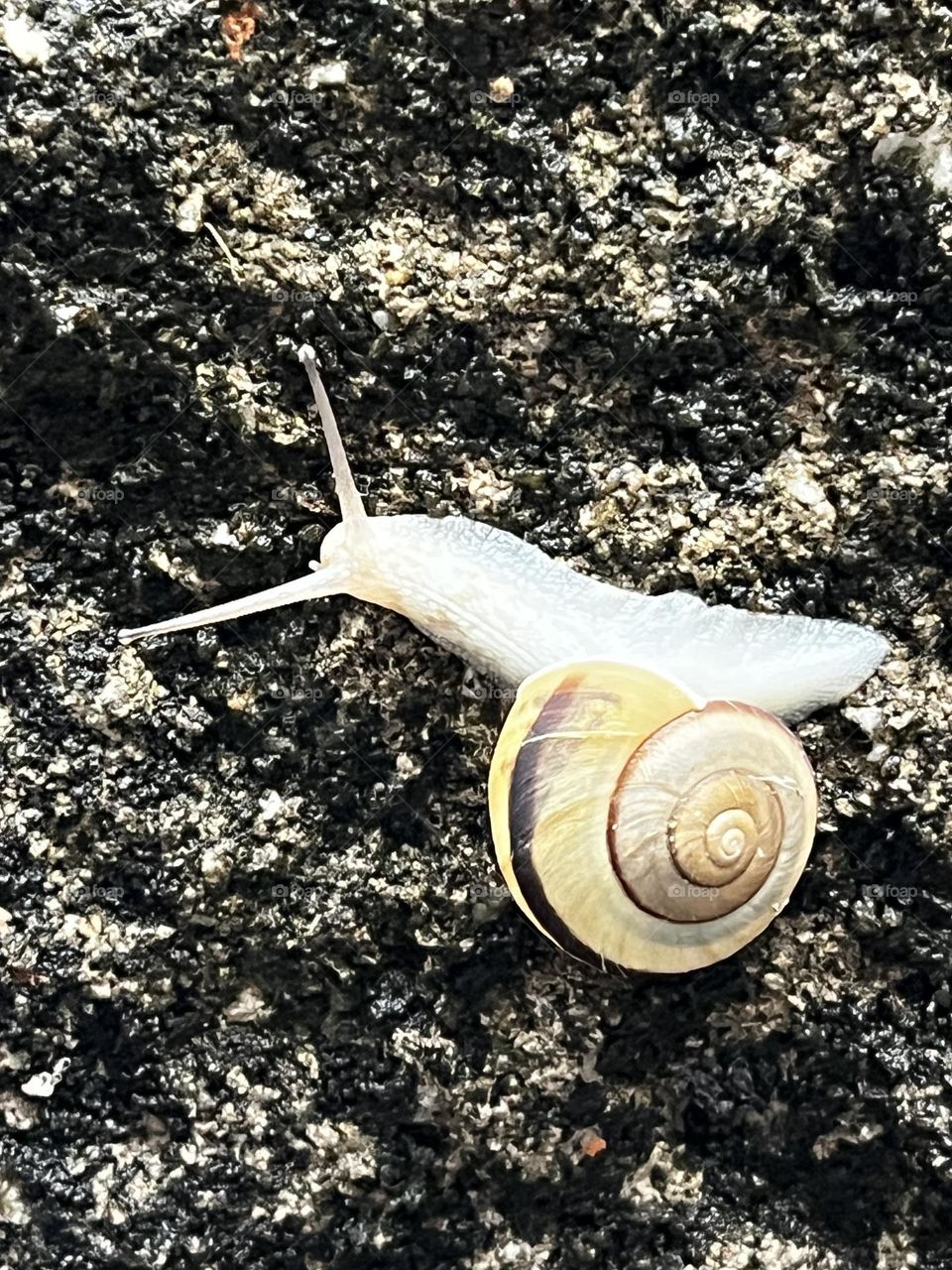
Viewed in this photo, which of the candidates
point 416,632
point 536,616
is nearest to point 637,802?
point 536,616

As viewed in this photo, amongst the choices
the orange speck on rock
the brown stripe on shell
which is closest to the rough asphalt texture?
the orange speck on rock

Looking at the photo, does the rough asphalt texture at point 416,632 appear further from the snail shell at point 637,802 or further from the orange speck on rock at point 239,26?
the snail shell at point 637,802

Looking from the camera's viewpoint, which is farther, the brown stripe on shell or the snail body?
the snail body

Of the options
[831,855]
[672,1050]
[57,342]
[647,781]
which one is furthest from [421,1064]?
[57,342]

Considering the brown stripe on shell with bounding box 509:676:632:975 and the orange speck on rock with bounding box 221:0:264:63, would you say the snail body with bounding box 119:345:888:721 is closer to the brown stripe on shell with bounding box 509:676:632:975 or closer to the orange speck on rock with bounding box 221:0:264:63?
the brown stripe on shell with bounding box 509:676:632:975

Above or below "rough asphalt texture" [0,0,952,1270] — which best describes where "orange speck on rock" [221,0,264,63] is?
above

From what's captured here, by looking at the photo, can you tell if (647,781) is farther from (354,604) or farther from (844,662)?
(354,604)
